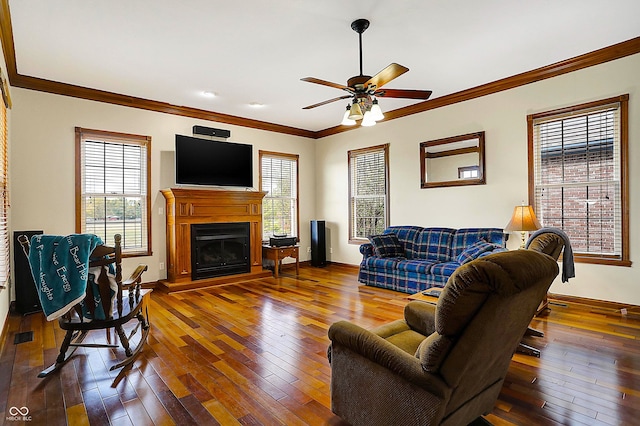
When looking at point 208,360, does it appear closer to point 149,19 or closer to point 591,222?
point 149,19

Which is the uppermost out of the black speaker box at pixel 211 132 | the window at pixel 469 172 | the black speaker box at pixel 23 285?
the black speaker box at pixel 211 132

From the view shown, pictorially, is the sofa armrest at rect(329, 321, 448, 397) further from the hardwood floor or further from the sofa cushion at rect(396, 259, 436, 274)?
the sofa cushion at rect(396, 259, 436, 274)

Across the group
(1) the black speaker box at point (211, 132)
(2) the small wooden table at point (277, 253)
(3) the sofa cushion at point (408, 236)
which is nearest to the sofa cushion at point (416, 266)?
(3) the sofa cushion at point (408, 236)

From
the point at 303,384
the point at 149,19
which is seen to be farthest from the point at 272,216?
the point at 303,384

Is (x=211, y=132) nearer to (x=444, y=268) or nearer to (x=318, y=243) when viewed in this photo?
(x=318, y=243)

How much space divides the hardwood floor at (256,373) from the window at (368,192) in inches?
103

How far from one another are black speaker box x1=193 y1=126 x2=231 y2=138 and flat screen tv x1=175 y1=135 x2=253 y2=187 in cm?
17

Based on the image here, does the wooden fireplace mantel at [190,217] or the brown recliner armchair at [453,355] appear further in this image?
the wooden fireplace mantel at [190,217]

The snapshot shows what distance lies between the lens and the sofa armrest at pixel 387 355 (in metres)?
1.40

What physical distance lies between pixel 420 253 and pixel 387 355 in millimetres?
3988

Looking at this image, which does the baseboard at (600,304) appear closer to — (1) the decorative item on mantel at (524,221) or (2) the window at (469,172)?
(1) the decorative item on mantel at (524,221)

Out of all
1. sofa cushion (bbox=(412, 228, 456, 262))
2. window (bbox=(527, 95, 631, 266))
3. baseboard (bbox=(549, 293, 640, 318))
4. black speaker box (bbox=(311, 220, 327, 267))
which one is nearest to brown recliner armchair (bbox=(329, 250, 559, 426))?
baseboard (bbox=(549, 293, 640, 318))

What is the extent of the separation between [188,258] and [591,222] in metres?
5.43

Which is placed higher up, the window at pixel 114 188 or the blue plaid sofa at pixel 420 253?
the window at pixel 114 188
